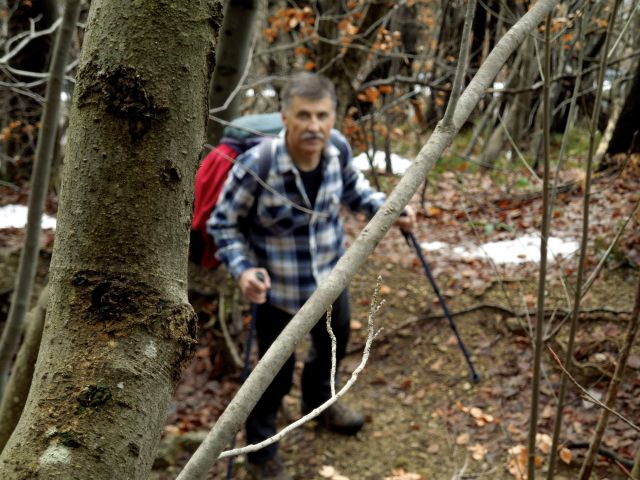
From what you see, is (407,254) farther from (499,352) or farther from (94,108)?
(94,108)

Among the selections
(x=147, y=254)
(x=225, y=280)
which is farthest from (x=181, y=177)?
Result: (x=225, y=280)

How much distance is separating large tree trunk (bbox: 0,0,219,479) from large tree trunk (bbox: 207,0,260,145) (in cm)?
375

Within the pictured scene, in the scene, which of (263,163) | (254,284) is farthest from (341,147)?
(254,284)

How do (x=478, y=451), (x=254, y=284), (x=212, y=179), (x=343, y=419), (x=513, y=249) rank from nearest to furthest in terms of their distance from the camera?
(x=254, y=284) < (x=212, y=179) < (x=478, y=451) < (x=343, y=419) < (x=513, y=249)

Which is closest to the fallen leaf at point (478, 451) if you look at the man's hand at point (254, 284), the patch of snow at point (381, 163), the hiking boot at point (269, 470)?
the hiking boot at point (269, 470)

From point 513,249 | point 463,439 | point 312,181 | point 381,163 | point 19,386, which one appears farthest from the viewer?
point 381,163

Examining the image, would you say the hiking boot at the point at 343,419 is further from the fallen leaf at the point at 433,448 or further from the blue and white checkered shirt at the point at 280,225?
the blue and white checkered shirt at the point at 280,225

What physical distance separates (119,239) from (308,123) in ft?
8.82

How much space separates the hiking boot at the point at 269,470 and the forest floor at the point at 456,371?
26cm

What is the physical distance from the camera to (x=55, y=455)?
28.9 inches

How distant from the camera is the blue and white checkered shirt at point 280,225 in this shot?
11.3ft

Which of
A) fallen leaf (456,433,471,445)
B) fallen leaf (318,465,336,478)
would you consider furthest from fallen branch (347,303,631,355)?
fallen leaf (318,465,336,478)

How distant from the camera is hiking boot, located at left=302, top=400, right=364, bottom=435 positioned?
4.36 metres

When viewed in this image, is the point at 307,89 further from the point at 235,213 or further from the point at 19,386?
the point at 19,386
